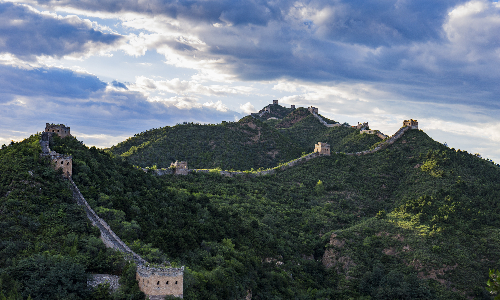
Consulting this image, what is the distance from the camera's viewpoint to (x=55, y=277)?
2086cm

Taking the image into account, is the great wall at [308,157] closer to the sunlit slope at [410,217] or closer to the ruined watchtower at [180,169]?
the ruined watchtower at [180,169]

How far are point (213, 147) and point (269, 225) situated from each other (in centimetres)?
3612

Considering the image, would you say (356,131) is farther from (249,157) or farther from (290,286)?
(290,286)

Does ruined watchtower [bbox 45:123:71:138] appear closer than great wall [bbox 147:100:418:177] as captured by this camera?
Yes

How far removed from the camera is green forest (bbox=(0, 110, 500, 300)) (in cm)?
2356

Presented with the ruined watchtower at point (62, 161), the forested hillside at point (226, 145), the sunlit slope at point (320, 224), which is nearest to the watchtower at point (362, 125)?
the forested hillside at point (226, 145)

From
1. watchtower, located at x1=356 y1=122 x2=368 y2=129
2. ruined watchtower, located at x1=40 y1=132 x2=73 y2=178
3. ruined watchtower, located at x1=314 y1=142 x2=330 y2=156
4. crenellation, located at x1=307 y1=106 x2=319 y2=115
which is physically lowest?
ruined watchtower, located at x1=40 y1=132 x2=73 y2=178

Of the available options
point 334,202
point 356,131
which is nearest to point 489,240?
point 334,202

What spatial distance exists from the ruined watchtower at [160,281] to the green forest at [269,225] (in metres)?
0.55

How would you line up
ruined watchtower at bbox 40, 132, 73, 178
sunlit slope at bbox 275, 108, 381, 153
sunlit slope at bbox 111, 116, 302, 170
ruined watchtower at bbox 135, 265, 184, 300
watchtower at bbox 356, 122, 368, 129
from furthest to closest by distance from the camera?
watchtower at bbox 356, 122, 368, 129, sunlit slope at bbox 275, 108, 381, 153, sunlit slope at bbox 111, 116, 302, 170, ruined watchtower at bbox 40, 132, 73, 178, ruined watchtower at bbox 135, 265, 184, 300

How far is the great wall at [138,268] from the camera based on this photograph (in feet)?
70.0

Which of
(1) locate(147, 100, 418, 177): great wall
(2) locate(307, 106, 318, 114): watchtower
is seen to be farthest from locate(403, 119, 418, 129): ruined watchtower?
(2) locate(307, 106, 318, 114): watchtower

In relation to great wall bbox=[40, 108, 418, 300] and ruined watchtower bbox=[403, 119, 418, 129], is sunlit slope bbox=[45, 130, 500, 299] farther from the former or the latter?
ruined watchtower bbox=[403, 119, 418, 129]

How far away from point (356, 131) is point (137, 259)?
68.1m
